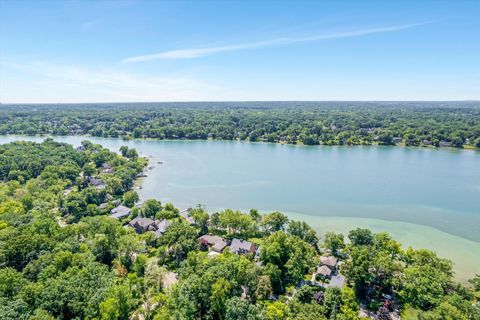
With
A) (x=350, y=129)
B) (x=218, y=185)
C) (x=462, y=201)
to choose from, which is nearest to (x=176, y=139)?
(x=218, y=185)

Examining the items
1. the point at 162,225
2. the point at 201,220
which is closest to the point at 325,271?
the point at 201,220

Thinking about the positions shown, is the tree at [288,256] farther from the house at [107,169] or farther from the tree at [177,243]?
the house at [107,169]

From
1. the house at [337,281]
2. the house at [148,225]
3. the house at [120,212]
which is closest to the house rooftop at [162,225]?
the house at [148,225]

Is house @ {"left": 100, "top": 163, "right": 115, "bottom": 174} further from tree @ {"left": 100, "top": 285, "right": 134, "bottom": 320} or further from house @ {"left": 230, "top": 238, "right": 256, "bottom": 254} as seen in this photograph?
tree @ {"left": 100, "top": 285, "right": 134, "bottom": 320}

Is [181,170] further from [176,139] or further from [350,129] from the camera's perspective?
[350,129]

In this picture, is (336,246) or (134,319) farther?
(336,246)
